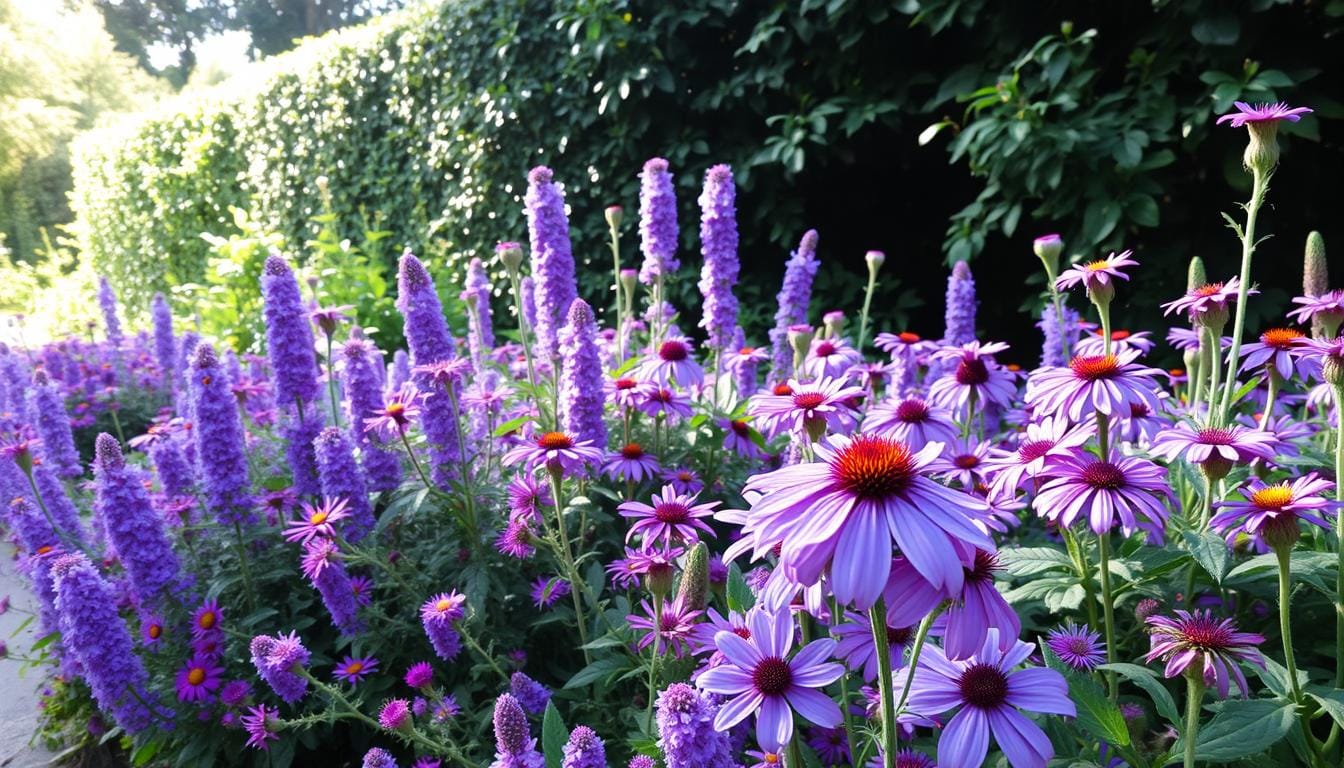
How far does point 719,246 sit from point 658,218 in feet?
0.74

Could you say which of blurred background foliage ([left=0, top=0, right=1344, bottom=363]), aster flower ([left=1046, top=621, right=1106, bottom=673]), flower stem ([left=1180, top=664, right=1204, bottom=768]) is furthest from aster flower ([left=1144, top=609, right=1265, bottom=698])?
blurred background foliage ([left=0, top=0, right=1344, bottom=363])

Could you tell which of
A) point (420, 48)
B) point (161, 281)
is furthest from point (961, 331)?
point (161, 281)

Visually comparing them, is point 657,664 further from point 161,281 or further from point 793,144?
point 161,281

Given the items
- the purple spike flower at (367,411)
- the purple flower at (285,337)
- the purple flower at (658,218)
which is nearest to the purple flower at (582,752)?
the purple spike flower at (367,411)

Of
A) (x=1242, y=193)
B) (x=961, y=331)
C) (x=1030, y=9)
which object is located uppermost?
(x=1030, y=9)

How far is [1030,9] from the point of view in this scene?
352 centimetres

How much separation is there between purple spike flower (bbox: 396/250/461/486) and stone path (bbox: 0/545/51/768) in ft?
5.41

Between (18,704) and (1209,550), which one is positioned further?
(18,704)

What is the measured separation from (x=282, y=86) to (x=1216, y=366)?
29.1 ft

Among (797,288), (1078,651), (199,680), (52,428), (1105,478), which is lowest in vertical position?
(199,680)

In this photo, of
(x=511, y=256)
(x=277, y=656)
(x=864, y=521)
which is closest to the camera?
(x=864, y=521)

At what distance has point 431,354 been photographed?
217 centimetres

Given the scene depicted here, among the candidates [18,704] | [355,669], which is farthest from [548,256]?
[18,704]

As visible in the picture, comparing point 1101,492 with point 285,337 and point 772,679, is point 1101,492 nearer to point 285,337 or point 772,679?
point 772,679
